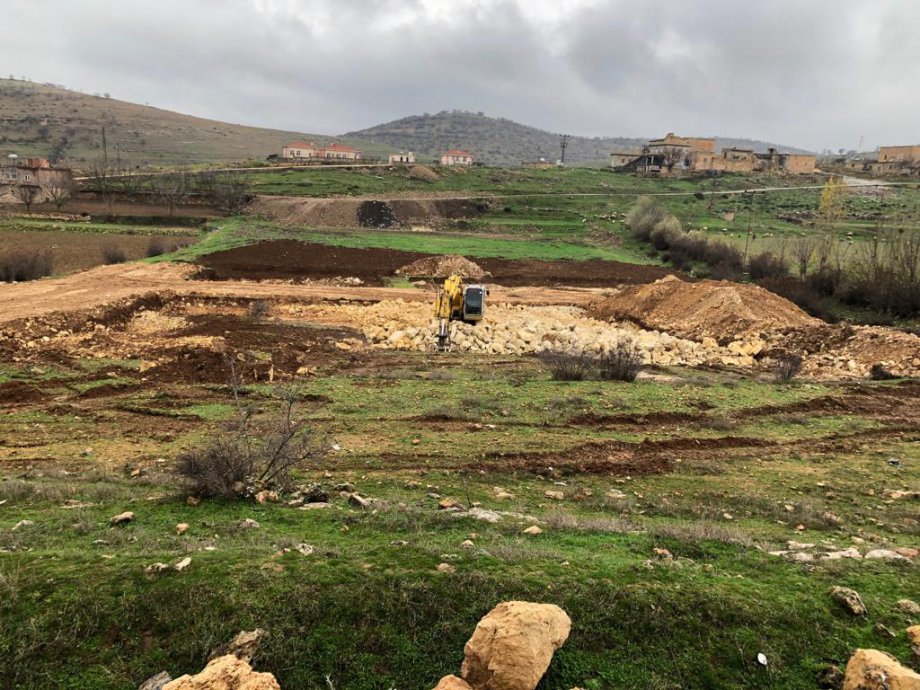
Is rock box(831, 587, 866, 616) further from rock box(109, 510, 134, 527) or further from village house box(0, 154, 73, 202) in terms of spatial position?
village house box(0, 154, 73, 202)

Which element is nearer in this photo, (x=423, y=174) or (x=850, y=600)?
(x=850, y=600)

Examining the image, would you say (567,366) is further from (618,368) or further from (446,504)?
(446,504)

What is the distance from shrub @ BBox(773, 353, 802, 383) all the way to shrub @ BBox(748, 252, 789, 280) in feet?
61.8

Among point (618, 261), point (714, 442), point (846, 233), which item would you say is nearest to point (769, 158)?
point (846, 233)

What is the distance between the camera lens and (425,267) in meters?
42.8

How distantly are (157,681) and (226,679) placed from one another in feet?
2.00

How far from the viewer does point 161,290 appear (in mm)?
29391

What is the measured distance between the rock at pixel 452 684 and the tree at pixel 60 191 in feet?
244

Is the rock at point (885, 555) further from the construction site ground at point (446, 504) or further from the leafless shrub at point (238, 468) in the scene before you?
the leafless shrub at point (238, 468)

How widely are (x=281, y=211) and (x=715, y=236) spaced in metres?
45.0

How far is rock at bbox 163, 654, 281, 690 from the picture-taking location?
402cm

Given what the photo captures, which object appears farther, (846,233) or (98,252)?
(846,233)

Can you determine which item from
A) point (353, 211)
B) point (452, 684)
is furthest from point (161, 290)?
point (353, 211)

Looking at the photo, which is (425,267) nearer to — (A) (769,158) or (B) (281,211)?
(B) (281,211)
